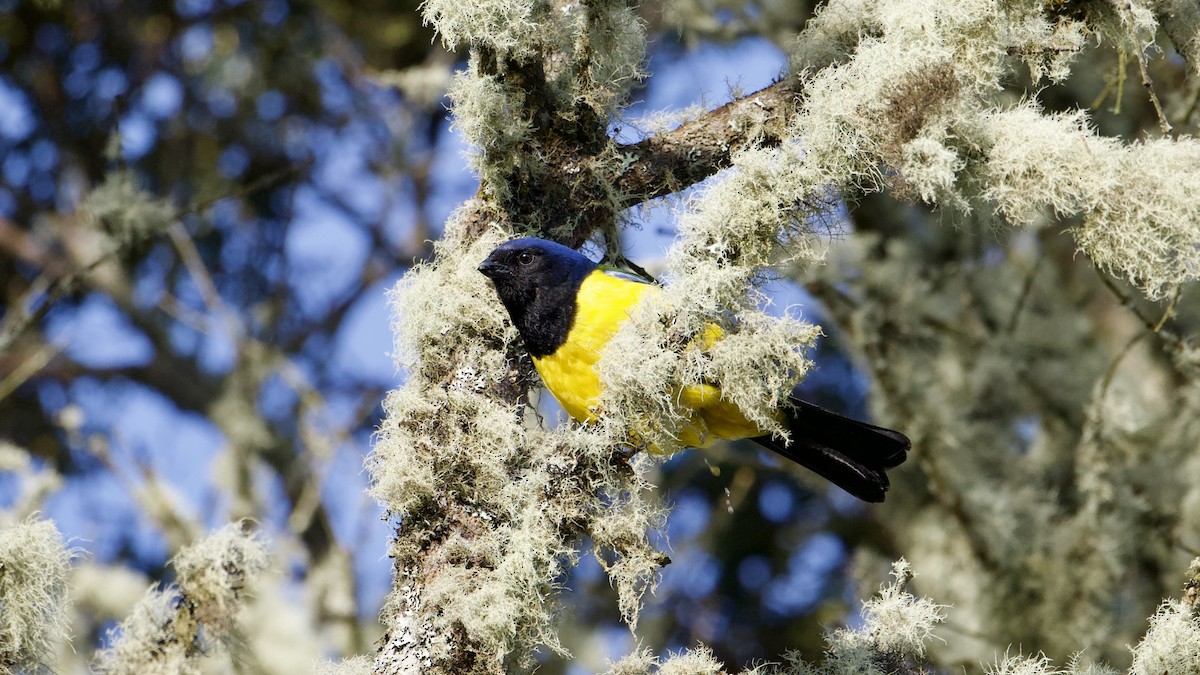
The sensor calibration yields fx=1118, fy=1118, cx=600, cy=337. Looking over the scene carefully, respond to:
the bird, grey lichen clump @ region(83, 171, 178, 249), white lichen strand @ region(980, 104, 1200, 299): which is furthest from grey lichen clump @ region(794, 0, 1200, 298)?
grey lichen clump @ region(83, 171, 178, 249)

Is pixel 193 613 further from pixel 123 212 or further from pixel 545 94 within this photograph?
pixel 123 212

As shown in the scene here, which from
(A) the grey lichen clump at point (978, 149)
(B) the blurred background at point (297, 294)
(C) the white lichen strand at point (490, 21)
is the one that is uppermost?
(C) the white lichen strand at point (490, 21)

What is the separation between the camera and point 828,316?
4527mm

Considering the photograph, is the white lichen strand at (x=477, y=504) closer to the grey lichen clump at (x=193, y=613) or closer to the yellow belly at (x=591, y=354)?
the yellow belly at (x=591, y=354)

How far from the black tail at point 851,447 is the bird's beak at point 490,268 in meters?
0.93

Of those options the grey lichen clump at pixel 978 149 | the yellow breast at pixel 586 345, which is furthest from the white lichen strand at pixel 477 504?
the grey lichen clump at pixel 978 149

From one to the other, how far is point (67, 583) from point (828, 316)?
306cm

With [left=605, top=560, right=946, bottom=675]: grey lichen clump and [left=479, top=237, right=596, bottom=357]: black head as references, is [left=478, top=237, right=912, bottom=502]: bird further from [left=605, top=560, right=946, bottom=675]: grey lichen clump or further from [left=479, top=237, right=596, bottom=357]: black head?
[left=605, top=560, right=946, bottom=675]: grey lichen clump

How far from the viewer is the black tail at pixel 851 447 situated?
9.98ft

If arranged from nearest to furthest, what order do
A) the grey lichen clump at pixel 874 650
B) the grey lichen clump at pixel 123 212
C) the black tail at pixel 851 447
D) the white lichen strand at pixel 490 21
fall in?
the grey lichen clump at pixel 874 650, the white lichen strand at pixel 490 21, the black tail at pixel 851 447, the grey lichen clump at pixel 123 212

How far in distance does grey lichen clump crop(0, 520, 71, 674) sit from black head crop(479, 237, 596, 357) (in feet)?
3.55

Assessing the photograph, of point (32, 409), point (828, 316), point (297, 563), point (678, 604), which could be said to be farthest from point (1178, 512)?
point (32, 409)

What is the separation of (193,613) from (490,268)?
1065 millimetres

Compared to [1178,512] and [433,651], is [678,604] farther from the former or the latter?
[433,651]
